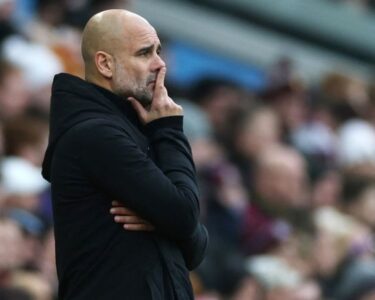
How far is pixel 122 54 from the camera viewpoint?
4.37 m

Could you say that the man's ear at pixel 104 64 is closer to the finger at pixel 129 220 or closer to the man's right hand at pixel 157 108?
the man's right hand at pixel 157 108

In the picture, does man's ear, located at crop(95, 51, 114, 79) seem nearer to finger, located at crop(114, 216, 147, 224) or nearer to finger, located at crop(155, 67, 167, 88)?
finger, located at crop(155, 67, 167, 88)

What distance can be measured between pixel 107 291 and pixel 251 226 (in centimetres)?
452

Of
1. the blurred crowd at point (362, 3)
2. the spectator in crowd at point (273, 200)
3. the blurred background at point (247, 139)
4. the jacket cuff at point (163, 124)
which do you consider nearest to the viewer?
the jacket cuff at point (163, 124)

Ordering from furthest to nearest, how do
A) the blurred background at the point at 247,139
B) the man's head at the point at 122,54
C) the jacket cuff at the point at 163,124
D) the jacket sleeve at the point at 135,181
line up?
the blurred background at the point at 247,139
the jacket cuff at the point at 163,124
the man's head at the point at 122,54
the jacket sleeve at the point at 135,181

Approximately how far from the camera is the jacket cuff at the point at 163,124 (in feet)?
14.6

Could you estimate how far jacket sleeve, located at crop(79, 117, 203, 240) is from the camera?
4242mm

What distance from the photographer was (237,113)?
415 inches

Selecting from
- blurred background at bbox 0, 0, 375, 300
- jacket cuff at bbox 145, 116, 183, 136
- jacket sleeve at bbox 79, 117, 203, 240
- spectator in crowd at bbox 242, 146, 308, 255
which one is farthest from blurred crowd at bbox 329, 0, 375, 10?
jacket sleeve at bbox 79, 117, 203, 240

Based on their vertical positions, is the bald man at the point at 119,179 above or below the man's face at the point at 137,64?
below

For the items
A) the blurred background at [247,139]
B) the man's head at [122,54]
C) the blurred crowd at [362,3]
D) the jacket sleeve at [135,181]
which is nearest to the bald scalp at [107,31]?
the man's head at [122,54]

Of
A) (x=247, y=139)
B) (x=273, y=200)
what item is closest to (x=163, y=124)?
(x=273, y=200)

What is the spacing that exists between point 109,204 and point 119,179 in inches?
4.3

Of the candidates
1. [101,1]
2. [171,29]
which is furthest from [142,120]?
[171,29]
